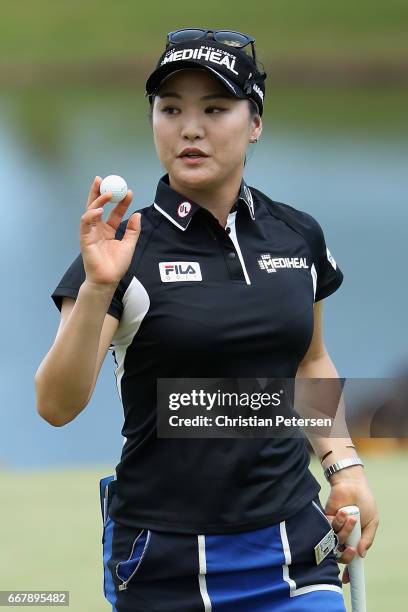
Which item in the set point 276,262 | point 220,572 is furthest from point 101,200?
point 220,572

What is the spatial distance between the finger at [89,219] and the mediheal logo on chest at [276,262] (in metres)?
0.43

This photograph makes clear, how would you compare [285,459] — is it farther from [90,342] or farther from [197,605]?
[90,342]

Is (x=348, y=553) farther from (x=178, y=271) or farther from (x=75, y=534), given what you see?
(x=75, y=534)

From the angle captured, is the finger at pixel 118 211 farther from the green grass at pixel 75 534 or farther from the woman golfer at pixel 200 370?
the green grass at pixel 75 534

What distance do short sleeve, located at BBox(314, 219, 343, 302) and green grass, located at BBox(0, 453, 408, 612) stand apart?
1.69 m

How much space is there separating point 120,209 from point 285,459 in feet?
1.86

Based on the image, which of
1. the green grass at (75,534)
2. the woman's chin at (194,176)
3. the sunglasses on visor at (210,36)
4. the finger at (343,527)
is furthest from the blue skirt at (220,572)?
the green grass at (75,534)

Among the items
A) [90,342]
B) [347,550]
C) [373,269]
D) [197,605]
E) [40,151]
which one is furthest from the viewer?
[40,151]

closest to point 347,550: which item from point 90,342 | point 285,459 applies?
point 285,459

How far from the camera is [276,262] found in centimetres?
229

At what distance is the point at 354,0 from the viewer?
11617 millimetres

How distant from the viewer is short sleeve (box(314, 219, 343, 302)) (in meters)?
2.46

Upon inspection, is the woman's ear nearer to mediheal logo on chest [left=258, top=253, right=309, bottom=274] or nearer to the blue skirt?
mediheal logo on chest [left=258, top=253, right=309, bottom=274]

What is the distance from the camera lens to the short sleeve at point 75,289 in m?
2.05
